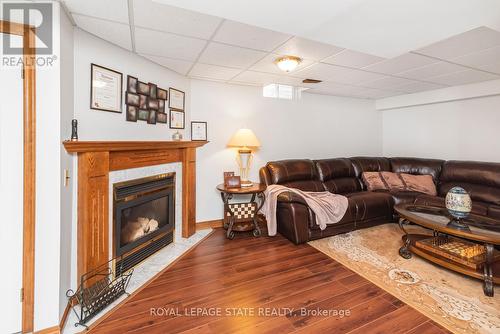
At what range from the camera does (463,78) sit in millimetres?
3355

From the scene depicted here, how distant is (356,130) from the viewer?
4.88 meters

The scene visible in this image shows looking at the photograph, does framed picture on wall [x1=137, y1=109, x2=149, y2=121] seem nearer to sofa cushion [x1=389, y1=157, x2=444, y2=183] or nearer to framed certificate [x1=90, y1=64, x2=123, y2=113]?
framed certificate [x1=90, y1=64, x2=123, y2=113]

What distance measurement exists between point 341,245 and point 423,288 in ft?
3.14

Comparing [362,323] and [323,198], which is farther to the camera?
[323,198]


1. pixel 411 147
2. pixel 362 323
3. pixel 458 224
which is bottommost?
pixel 362 323

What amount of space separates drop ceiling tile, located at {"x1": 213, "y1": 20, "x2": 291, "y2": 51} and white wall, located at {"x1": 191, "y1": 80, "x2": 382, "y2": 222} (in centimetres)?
142

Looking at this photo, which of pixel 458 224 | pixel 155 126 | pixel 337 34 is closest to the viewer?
pixel 337 34

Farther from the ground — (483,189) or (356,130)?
(356,130)

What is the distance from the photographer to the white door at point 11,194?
1386mm

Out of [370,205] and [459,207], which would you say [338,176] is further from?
[459,207]

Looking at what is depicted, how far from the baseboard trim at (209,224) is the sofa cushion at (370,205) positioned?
1962 mm

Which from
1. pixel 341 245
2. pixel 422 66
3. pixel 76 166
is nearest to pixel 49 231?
pixel 76 166

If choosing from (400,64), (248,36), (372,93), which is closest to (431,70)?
(400,64)

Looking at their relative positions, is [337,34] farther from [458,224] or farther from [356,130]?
[356,130]
